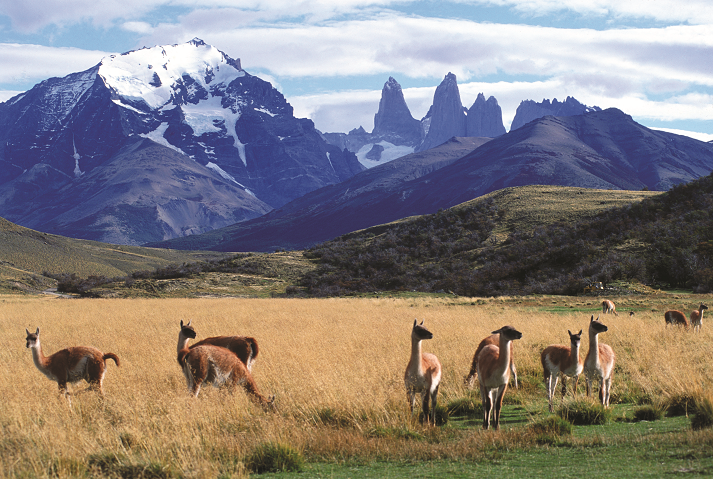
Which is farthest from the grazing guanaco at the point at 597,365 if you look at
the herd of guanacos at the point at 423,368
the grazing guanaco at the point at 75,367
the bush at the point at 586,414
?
the grazing guanaco at the point at 75,367

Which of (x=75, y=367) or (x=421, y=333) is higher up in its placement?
(x=421, y=333)

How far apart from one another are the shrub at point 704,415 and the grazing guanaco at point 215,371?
716 cm

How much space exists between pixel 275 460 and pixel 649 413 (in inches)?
273

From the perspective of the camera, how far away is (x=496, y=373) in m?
9.33

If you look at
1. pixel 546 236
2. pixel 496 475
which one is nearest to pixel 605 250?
pixel 546 236

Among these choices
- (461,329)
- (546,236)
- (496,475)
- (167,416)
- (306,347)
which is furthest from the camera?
(546,236)

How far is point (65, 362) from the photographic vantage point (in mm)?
11469

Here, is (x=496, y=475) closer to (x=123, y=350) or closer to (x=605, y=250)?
(x=123, y=350)

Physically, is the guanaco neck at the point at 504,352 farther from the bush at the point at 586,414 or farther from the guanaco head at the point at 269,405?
the guanaco head at the point at 269,405

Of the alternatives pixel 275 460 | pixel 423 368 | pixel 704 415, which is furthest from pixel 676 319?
pixel 275 460

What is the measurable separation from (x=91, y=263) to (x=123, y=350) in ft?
405

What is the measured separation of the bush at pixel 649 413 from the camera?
10.2 meters

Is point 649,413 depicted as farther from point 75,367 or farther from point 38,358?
point 38,358

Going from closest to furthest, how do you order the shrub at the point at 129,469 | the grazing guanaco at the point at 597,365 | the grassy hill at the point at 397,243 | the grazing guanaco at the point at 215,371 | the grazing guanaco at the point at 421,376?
the shrub at the point at 129,469 < the grazing guanaco at the point at 421,376 < the grazing guanaco at the point at 215,371 < the grazing guanaco at the point at 597,365 < the grassy hill at the point at 397,243
